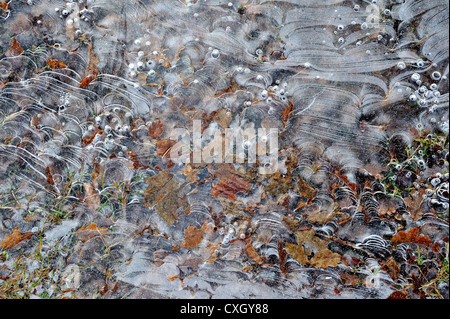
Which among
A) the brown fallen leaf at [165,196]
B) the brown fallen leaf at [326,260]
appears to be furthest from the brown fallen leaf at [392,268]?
the brown fallen leaf at [165,196]

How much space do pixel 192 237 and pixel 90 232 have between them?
1.45 feet

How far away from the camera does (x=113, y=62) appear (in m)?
1.42

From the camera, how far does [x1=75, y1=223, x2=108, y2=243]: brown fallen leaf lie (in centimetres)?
134

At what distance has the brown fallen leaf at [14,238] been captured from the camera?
1.34 m

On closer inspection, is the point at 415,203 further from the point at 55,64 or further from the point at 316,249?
the point at 55,64

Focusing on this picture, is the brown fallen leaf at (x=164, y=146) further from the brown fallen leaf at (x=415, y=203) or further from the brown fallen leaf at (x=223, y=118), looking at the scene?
the brown fallen leaf at (x=415, y=203)

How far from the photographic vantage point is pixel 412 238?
51.6 inches

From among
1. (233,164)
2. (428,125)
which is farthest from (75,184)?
(428,125)

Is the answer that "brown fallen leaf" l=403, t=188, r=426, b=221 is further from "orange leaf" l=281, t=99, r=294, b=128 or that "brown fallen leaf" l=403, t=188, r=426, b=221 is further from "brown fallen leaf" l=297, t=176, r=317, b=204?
"orange leaf" l=281, t=99, r=294, b=128

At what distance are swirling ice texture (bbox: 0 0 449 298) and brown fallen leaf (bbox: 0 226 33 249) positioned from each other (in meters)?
0.16

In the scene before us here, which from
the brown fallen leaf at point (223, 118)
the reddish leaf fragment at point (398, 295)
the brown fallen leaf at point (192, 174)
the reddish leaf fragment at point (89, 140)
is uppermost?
the brown fallen leaf at point (223, 118)

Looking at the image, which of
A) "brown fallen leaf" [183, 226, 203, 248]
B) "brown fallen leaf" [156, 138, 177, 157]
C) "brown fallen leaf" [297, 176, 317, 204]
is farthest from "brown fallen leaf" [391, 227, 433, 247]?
"brown fallen leaf" [156, 138, 177, 157]

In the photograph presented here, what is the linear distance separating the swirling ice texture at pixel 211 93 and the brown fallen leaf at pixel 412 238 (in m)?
0.05
